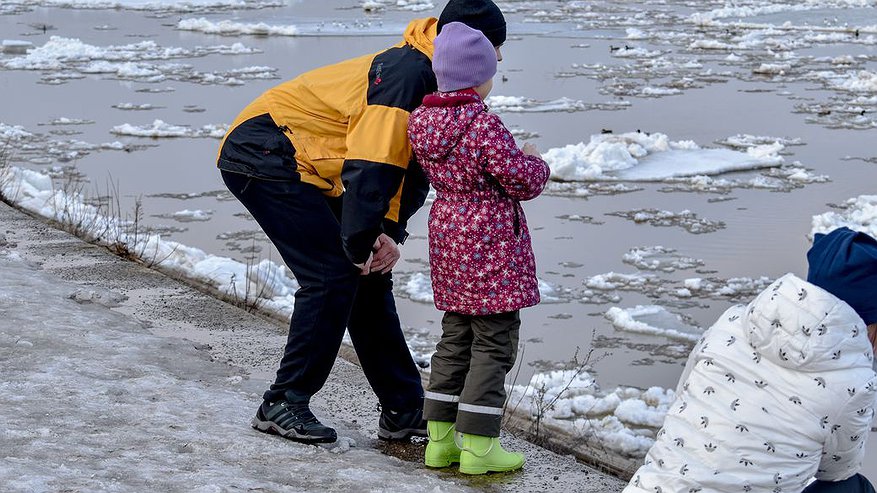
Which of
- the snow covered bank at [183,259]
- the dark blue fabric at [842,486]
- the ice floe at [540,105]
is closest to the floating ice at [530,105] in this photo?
the ice floe at [540,105]

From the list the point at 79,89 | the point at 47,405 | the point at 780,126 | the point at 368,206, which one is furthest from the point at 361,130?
the point at 79,89

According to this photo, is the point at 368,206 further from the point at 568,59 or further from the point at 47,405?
the point at 568,59

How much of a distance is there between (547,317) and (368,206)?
2.93 metres

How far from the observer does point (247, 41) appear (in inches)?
789

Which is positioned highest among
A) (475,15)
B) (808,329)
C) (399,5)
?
(475,15)

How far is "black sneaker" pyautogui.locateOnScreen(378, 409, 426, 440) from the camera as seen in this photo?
13.8 feet

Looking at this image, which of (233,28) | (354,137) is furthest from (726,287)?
(233,28)

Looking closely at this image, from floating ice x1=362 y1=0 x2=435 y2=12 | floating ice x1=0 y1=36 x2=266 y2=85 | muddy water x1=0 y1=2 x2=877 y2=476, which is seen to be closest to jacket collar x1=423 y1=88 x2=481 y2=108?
muddy water x1=0 y1=2 x2=877 y2=476

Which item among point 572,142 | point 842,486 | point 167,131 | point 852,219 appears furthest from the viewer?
point 167,131

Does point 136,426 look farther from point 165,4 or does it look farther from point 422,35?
point 165,4

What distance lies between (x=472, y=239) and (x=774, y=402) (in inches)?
46.2

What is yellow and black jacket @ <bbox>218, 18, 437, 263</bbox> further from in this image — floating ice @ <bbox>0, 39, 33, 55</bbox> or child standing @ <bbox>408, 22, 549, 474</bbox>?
floating ice @ <bbox>0, 39, 33, 55</bbox>

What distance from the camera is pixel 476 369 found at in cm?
379

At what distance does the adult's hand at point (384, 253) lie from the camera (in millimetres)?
3802
